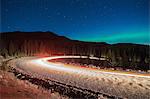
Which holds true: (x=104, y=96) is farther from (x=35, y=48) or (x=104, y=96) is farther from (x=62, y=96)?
(x=35, y=48)

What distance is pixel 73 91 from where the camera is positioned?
42.2 ft

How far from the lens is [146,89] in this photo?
14008mm

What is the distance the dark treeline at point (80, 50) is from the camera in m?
36.0

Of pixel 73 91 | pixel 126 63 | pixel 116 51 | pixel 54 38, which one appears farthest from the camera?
pixel 54 38

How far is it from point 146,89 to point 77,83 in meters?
4.28

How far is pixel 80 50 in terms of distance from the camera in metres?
68.1

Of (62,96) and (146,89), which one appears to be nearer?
(62,96)

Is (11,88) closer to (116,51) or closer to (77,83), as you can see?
(77,83)

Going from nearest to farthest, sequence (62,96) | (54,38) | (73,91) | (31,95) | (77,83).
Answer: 1. (31,95)
2. (62,96)
3. (73,91)
4. (77,83)
5. (54,38)

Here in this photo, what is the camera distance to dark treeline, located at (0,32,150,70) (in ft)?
118

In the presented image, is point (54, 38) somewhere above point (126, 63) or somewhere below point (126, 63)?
above

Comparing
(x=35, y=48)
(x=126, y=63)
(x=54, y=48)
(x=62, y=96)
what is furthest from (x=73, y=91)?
(x=54, y=48)

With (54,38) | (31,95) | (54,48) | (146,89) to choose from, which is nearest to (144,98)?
(146,89)

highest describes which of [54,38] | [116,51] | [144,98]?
[54,38]
